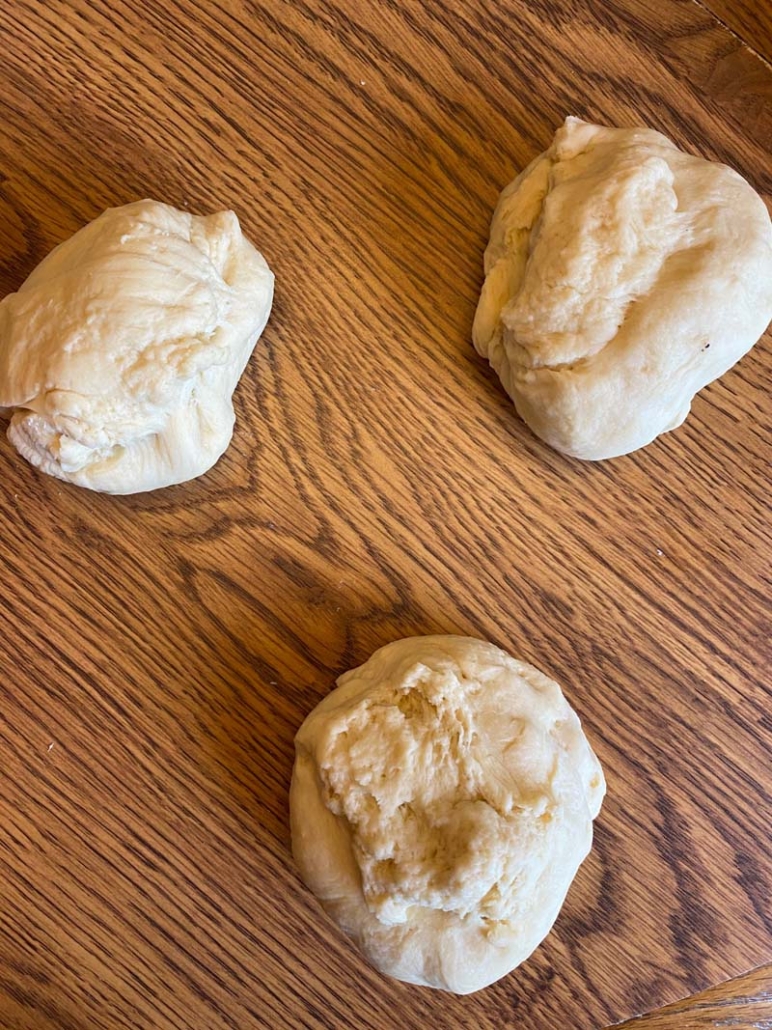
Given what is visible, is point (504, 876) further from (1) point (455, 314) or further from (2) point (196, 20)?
(2) point (196, 20)

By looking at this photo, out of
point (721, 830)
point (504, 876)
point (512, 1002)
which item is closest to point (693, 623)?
point (721, 830)

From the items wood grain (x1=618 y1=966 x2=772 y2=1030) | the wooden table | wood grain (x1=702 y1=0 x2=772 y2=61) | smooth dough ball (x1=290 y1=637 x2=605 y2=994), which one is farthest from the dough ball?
wood grain (x1=618 y1=966 x2=772 y2=1030)

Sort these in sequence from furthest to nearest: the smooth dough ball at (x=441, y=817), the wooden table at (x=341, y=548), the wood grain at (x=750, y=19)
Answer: the wood grain at (x=750, y=19)
the wooden table at (x=341, y=548)
the smooth dough ball at (x=441, y=817)

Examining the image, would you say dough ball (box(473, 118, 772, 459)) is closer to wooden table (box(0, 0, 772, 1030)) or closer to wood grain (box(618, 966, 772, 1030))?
wooden table (box(0, 0, 772, 1030))

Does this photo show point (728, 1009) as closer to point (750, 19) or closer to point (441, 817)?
point (441, 817)

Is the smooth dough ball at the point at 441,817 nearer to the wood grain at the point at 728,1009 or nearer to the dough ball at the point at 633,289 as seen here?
the dough ball at the point at 633,289

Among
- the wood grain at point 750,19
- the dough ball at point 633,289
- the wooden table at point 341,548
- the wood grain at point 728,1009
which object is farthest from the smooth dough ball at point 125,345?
the wood grain at point 728,1009
